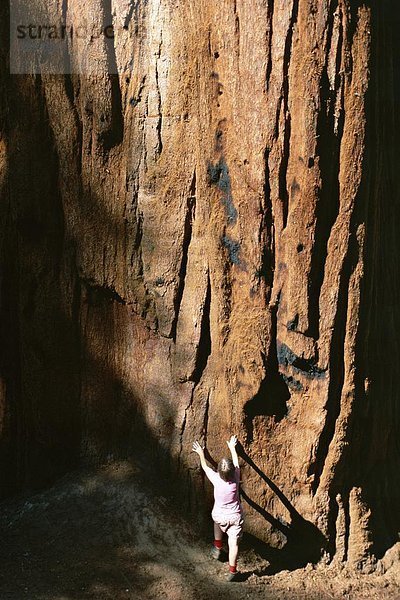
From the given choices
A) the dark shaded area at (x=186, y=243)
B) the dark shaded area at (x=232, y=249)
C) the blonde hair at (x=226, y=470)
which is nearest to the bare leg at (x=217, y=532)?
the blonde hair at (x=226, y=470)

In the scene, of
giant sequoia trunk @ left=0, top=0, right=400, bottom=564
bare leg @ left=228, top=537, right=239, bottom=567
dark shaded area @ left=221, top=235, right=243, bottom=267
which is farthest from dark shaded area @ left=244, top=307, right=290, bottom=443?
bare leg @ left=228, top=537, right=239, bottom=567

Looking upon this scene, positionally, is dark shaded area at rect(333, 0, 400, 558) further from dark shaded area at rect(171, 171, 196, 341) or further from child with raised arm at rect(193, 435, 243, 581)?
dark shaded area at rect(171, 171, 196, 341)

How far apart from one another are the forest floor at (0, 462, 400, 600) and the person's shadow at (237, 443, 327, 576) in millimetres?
58

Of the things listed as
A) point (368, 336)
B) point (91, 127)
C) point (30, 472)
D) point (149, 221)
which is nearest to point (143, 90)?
point (91, 127)

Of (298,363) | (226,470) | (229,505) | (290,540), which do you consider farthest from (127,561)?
(298,363)

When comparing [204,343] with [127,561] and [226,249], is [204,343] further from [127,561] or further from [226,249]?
[127,561]

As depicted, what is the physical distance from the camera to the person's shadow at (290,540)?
5449 millimetres

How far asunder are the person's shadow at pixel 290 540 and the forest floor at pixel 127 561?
0.06 m

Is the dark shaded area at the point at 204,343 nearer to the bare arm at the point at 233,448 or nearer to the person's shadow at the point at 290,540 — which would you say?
the bare arm at the point at 233,448

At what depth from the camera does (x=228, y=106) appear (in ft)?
16.3

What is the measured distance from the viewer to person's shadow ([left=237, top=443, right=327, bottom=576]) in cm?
545

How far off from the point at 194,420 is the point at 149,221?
1425 millimetres

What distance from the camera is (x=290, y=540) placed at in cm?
549

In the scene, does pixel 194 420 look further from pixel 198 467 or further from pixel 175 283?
pixel 175 283
